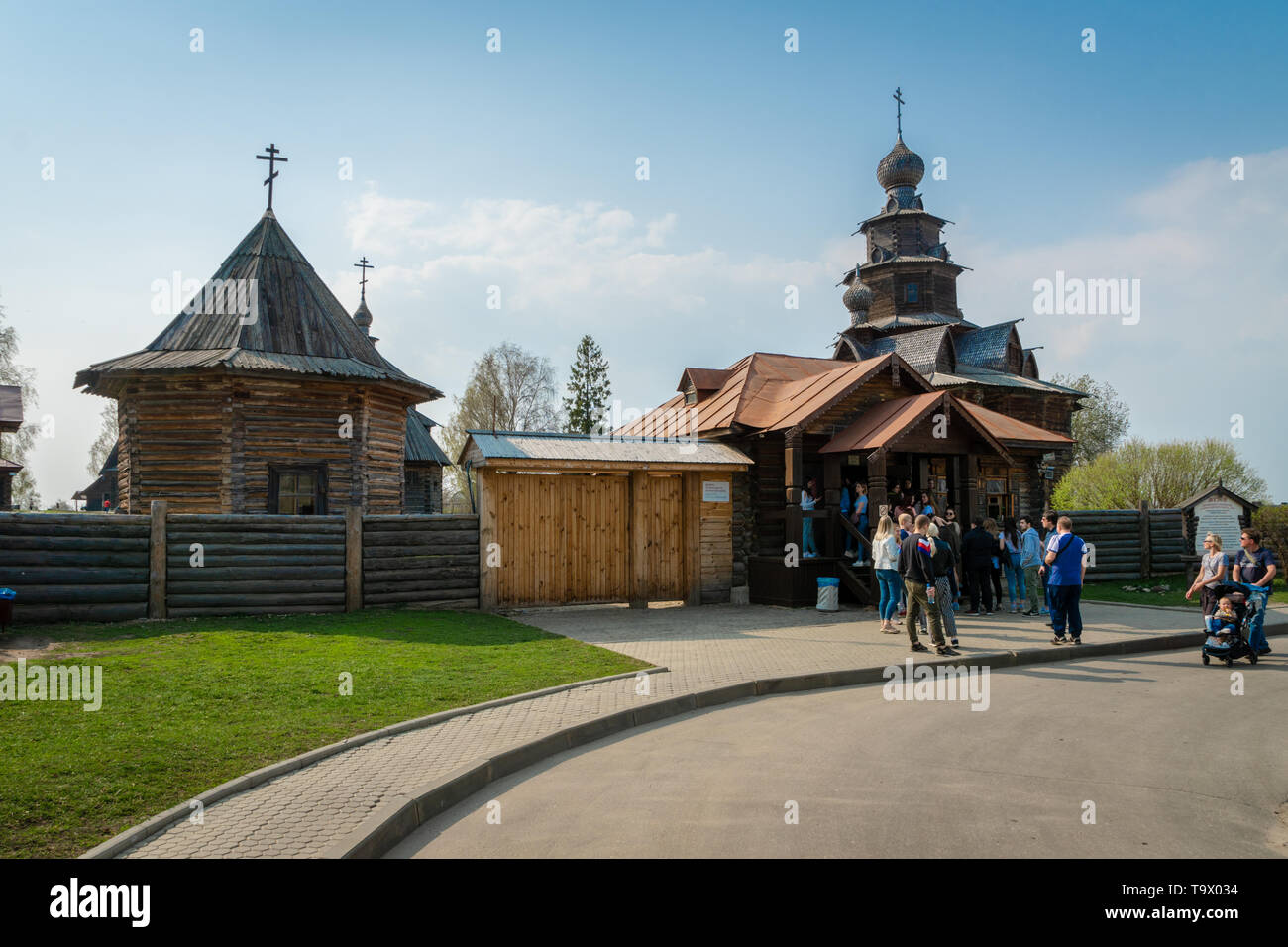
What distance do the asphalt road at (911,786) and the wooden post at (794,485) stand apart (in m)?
8.61

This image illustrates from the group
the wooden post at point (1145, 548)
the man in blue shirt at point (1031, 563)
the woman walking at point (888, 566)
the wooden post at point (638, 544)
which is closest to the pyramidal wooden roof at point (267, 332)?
the wooden post at point (638, 544)

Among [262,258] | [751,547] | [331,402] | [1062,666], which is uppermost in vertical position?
[262,258]

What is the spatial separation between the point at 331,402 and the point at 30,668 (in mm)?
11468

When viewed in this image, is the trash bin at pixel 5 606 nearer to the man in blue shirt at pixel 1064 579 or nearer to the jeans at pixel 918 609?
the jeans at pixel 918 609

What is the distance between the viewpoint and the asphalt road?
480 cm

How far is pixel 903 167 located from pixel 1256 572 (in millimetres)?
42549

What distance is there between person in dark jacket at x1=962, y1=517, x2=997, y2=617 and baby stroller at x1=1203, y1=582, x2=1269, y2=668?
15.0 feet

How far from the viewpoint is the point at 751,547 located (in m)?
18.6

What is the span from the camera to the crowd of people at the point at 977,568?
11.3 m

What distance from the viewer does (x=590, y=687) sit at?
346 inches

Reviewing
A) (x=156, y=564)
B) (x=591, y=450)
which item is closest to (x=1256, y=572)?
(x=591, y=450)

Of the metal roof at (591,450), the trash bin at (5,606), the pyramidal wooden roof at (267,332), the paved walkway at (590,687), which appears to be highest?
the pyramidal wooden roof at (267,332)
